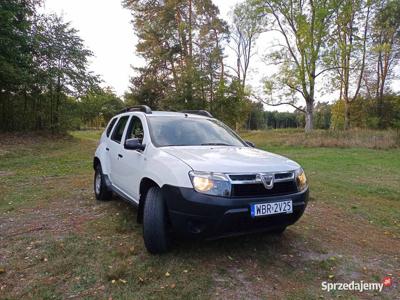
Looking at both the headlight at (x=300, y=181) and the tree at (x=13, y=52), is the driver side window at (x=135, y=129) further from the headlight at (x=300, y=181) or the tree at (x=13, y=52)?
the tree at (x=13, y=52)

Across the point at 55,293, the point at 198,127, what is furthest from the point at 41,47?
the point at 55,293

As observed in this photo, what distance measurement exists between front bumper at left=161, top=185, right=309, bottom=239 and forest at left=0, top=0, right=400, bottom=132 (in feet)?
51.8

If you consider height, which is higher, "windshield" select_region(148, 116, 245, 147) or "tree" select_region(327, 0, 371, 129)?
"tree" select_region(327, 0, 371, 129)

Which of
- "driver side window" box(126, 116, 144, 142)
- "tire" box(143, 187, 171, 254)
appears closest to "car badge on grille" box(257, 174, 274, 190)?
"tire" box(143, 187, 171, 254)

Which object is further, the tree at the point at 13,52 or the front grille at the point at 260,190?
the tree at the point at 13,52

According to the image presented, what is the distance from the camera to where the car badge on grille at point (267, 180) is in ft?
9.56

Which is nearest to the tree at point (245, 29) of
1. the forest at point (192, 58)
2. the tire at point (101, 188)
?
the forest at point (192, 58)

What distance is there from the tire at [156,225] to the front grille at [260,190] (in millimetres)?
809

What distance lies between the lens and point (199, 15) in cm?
2748

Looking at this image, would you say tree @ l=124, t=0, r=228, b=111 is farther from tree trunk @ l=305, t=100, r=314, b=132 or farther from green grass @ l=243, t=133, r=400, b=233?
green grass @ l=243, t=133, r=400, b=233

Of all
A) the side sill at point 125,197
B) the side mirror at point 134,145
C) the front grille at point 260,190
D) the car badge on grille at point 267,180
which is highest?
the side mirror at point 134,145

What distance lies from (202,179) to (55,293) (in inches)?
65.3

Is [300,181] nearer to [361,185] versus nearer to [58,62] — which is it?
[361,185]

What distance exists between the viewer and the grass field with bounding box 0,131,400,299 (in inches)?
107
